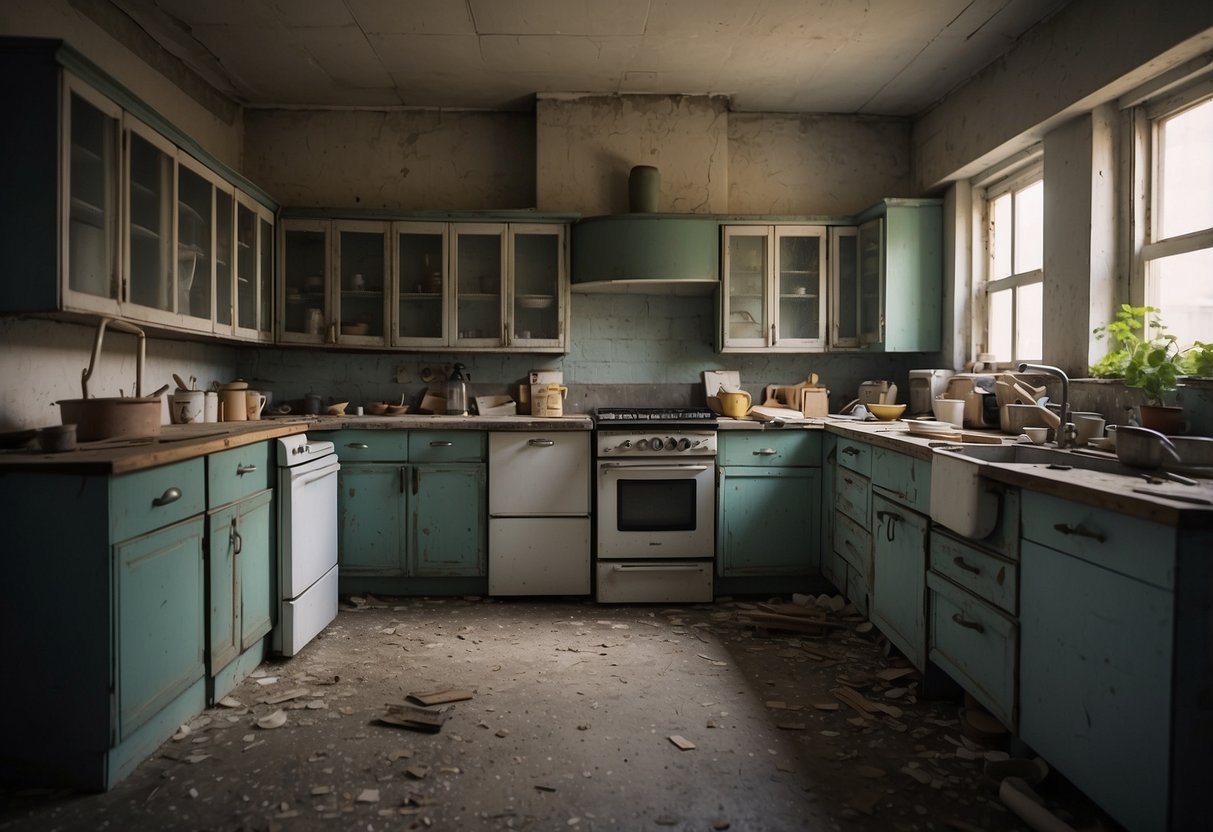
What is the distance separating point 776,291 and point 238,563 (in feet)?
11.2

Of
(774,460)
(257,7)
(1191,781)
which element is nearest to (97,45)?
(257,7)

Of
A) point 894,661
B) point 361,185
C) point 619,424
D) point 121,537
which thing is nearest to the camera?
point 121,537

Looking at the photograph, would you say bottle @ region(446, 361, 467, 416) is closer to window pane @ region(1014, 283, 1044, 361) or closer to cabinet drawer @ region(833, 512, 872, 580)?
cabinet drawer @ region(833, 512, 872, 580)

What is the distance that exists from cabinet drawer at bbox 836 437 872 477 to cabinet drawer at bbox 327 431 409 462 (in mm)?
2436

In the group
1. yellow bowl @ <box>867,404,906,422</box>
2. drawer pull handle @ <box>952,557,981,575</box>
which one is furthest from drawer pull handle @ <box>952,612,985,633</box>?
yellow bowl @ <box>867,404,906,422</box>

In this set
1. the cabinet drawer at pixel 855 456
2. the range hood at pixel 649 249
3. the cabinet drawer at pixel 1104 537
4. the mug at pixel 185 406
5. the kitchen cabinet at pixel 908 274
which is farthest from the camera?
the kitchen cabinet at pixel 908 274

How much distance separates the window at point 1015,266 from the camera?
12.4 ft

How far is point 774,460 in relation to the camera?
13.1 ft

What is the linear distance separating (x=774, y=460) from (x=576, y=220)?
6.38 ft

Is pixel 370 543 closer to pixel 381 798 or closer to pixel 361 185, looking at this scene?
pixel 381 798

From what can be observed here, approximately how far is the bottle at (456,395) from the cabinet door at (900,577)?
2.62 m

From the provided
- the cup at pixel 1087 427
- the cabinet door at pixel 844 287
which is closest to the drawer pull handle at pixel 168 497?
the cup at pixel 1087 427

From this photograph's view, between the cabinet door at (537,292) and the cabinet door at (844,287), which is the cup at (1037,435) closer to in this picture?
the cabinet door at (844,287)

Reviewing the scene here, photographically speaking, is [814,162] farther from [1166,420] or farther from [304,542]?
[304,542]
